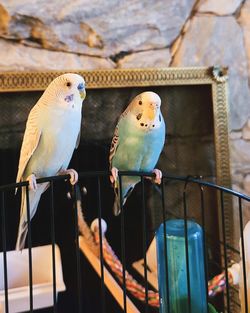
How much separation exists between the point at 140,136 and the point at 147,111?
62 mm

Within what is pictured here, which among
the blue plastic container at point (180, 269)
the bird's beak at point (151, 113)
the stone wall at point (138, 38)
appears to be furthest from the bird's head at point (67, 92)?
the stone wall at point (138, 38)

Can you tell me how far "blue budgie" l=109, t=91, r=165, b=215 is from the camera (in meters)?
0.61

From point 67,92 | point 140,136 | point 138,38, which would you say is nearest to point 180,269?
point 140,136

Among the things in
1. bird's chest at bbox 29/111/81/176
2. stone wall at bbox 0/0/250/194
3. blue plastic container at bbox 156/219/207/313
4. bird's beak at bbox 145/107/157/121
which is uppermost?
stone wall at bbox 0/0/250/194

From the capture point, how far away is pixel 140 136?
0.66 m

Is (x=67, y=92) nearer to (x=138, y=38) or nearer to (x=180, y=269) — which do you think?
(x=180, y=269)

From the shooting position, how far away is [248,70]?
1.08 metres

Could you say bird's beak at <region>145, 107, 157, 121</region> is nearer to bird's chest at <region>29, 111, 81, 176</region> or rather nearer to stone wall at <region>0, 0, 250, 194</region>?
bird's chest at <region>29, 111, 81, 176</region>

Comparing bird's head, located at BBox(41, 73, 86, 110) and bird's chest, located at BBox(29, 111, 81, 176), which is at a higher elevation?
bird's head, located at BBox(41, 73, 86, 110)

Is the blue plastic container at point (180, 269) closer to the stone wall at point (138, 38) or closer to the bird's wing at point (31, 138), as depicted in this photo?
the bird's wing at point (31, 138)

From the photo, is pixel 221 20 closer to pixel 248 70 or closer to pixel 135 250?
pixel 248 70

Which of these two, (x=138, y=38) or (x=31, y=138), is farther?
(x=138, y=38)

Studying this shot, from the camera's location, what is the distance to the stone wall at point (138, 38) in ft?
3.07

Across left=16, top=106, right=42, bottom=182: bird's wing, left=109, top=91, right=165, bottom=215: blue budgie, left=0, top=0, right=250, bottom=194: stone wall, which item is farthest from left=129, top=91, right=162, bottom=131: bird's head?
left=0, top=0, right=250, bottom=194: stone wall
